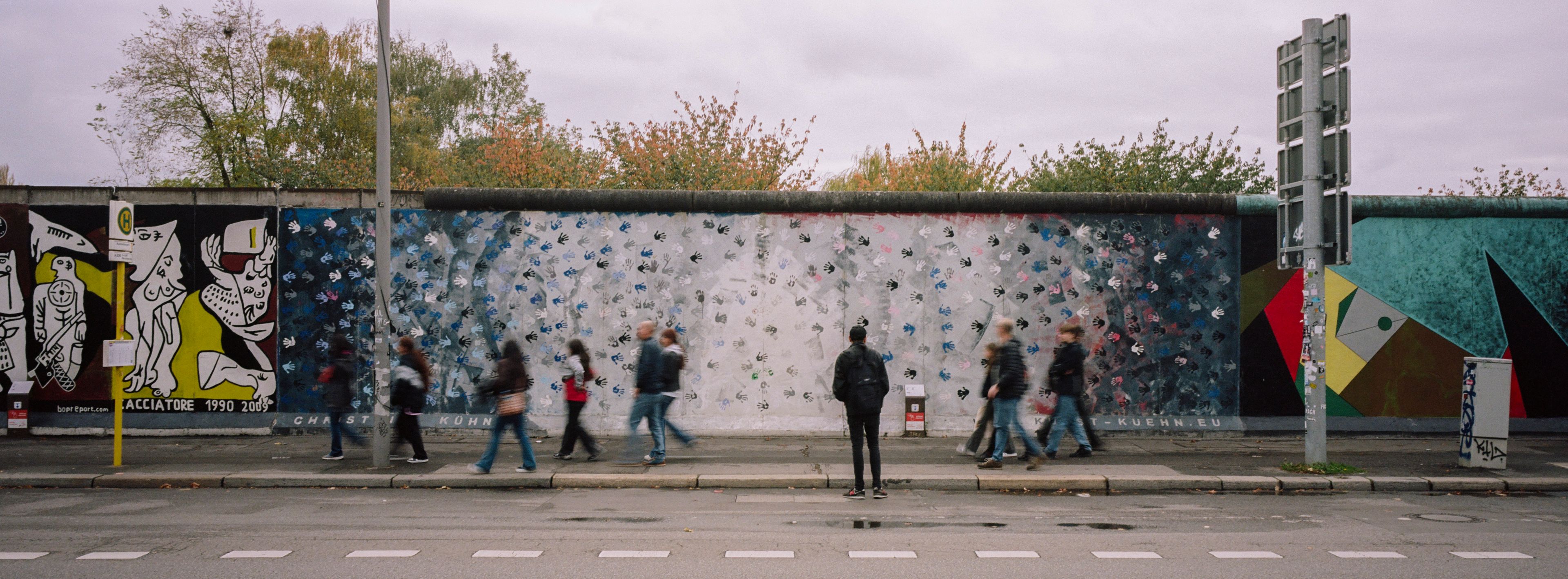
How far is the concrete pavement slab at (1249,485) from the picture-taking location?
9.18 m

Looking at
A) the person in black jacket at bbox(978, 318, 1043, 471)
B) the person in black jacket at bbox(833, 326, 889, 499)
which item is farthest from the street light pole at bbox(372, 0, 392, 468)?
the person in black jacket at bbox(978, 318, 1043, 471)

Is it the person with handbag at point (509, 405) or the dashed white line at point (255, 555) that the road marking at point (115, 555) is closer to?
the dashed white line at point (255, 555)

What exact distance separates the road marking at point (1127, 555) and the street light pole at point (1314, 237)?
4568 millimetres

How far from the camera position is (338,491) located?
9.04 metres

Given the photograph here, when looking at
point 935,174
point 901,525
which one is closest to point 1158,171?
point 935,174

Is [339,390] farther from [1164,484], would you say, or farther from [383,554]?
[1164,484]

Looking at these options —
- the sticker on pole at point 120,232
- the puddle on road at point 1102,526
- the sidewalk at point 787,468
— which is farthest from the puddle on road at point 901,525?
the sticker on pole at point 120,232

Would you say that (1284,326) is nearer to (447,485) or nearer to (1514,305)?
(1514,305)

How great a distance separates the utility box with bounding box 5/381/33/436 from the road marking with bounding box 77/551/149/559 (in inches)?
316

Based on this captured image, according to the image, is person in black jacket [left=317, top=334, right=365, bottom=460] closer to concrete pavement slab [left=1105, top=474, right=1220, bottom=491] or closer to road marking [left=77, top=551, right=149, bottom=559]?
road marking [left=77, top=551, right=149, bottom=559]

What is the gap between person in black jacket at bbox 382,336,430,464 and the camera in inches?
406

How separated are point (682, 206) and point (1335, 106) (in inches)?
314

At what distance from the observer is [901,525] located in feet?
24.5

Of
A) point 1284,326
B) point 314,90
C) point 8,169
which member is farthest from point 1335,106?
point 8,169
